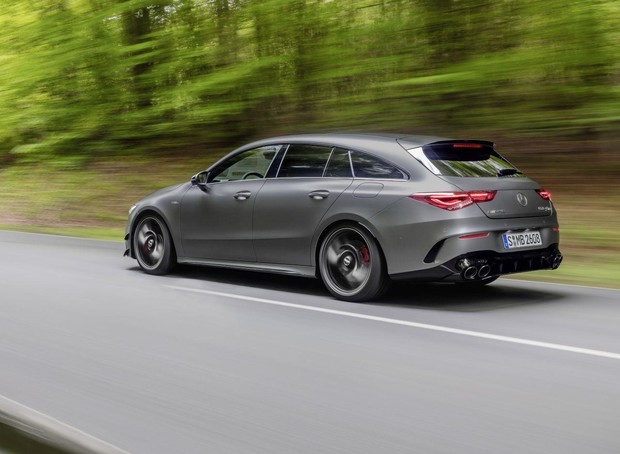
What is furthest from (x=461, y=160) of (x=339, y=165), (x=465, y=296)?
(x=465, y=296)

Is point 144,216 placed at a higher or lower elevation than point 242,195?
lower

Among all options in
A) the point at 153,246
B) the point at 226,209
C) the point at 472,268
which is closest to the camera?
the point at 472,268

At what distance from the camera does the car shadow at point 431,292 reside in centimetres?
722

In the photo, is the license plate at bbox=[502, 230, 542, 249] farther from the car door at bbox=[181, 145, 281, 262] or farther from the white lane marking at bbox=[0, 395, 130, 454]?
the white lane marking at bbox=[0, 395, 130, 454]

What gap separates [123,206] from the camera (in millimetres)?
17766

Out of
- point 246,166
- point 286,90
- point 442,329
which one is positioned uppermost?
point 286,90

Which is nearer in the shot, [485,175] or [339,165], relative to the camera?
[485,175]

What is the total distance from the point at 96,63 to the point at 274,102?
6.14 meters

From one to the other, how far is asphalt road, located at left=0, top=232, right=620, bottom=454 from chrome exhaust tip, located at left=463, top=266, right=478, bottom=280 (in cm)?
34

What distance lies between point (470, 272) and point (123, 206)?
40.3 feet

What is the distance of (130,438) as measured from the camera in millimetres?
3777

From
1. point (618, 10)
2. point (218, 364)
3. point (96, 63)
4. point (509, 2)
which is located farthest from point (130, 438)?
point (96, 63)

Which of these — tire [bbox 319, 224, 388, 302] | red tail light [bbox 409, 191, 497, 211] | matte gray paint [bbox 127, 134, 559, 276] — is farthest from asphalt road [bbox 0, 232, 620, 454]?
red tail light [bbox 409, 191, 497, 211]

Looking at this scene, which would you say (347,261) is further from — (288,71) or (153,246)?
(288,71)
